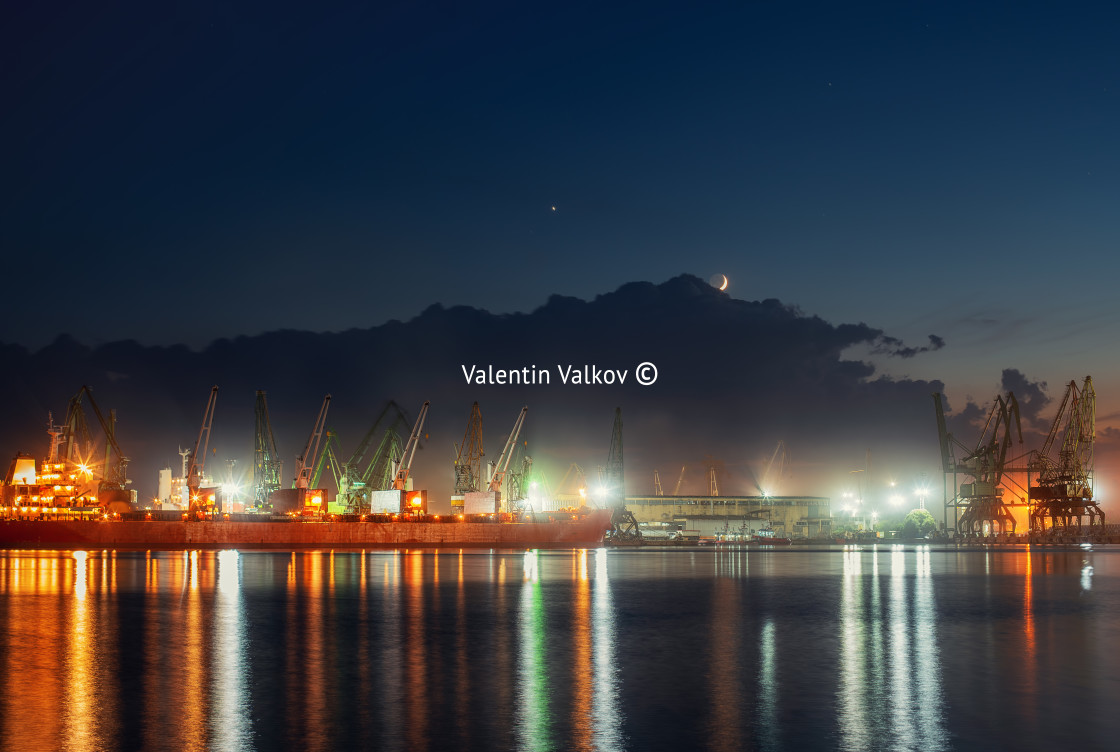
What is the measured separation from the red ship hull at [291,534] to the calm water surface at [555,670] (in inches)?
3823

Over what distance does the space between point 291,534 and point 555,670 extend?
5257 inches

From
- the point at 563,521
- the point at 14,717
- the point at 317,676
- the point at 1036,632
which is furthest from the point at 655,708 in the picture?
the point at 563,521

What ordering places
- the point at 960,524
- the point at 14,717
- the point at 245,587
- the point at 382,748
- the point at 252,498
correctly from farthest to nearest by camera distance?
the point at 960,524 → the point at 252,498 → the point at 245,587 → the point at 14,717 → the point at 382,748

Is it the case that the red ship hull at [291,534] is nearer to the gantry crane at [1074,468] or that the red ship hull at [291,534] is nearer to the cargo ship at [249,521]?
the cargo ship at [249,521]

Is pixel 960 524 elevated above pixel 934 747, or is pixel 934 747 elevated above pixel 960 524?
pixel 934 747

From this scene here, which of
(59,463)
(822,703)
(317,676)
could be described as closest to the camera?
(822,703)

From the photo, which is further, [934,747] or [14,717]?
[14,717]

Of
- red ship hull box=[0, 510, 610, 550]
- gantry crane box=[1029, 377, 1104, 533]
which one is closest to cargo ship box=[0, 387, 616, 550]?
red ship hull box=[0, 510, 610, 550]

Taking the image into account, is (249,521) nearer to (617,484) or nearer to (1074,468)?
(617,484)

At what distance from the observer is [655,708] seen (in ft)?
65.3

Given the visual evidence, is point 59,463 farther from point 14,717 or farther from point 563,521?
point 14,717

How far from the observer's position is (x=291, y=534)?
151 metres

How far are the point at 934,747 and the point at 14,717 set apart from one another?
55.0 ft

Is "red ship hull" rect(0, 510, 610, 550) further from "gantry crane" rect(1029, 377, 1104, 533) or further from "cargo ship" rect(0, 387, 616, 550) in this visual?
"gantry crane" rect(1029, 377, 1104, 533)
